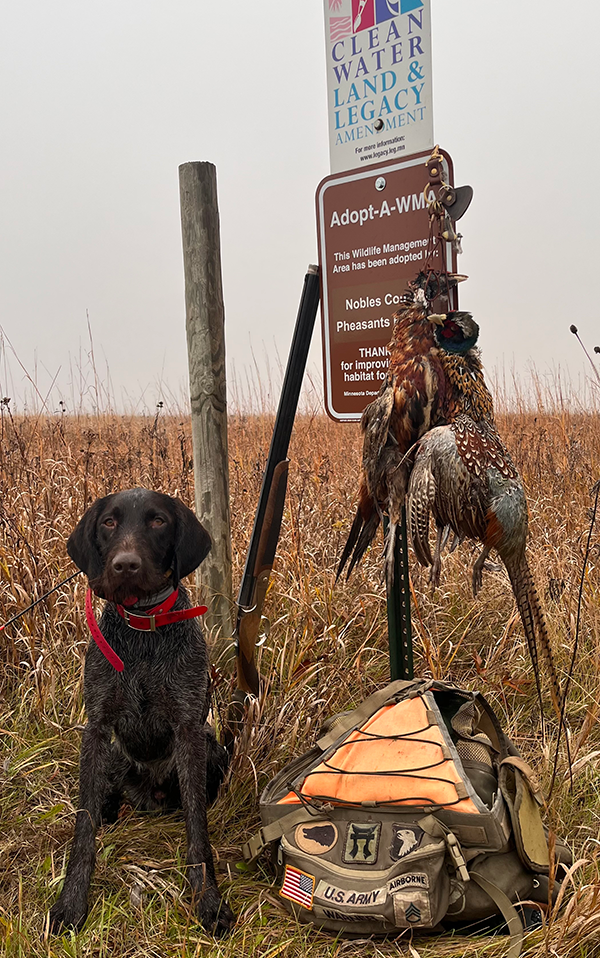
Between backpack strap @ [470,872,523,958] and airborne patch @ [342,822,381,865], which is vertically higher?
airborne patch @ [342,822,381,865]

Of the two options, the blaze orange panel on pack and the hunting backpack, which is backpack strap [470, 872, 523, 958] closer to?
the hunting backpack

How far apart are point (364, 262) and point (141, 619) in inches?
60.8

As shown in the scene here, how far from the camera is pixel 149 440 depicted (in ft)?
19.7

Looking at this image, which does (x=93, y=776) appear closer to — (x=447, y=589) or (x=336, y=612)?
(x=336, y=612)

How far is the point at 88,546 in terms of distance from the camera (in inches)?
89.0

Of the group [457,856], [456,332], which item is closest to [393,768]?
[457,856]

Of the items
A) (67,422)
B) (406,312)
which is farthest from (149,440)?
(406,312)

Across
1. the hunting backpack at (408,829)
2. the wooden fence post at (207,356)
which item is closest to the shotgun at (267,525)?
the wooden fence post at (207,356)

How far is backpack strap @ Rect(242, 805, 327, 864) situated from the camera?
7.29 ft

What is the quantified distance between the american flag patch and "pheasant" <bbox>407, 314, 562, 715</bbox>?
97 centimetres

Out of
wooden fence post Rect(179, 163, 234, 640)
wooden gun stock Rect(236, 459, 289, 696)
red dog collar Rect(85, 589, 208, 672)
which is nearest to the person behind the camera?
red dog collar Rect(85, 589, 208, 672)

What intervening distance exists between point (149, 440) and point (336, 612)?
9.74 ft

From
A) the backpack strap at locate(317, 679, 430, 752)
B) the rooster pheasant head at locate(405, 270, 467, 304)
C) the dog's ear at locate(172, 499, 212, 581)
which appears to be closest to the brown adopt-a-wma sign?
the rooster pheasant head at locate(405, 270, 467, 304)

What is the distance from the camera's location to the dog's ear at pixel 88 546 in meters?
2.26
